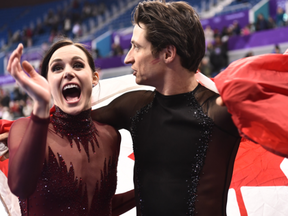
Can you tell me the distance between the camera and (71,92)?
182 cm

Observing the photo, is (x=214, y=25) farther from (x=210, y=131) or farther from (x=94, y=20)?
(x=210, y=131)

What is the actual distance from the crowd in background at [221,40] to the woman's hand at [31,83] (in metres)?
7.03

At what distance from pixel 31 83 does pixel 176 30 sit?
0.73 m

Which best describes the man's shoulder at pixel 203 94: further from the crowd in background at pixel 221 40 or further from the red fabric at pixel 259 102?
the crowd in background at pixel 221 40

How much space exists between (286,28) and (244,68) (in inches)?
303

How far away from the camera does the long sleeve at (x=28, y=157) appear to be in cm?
133

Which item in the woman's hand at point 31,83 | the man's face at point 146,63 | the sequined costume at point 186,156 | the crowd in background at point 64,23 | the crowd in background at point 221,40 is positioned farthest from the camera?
the crowd in background at point 64,23

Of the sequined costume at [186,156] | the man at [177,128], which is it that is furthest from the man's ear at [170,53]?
the sequined costume at [186,156]

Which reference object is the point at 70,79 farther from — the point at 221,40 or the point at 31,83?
the point at 221,40

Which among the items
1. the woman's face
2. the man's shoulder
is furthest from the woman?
the man's shoulder

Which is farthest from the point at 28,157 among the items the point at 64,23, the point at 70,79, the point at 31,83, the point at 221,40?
the point at 64,23

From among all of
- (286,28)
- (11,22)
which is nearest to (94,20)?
(11,22)

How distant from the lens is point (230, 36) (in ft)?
30.7

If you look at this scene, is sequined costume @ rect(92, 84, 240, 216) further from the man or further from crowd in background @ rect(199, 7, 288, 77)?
crowd in background @ rect(199, 7, 288, 77)
